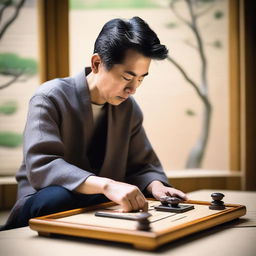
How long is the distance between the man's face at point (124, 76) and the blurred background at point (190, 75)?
122cm

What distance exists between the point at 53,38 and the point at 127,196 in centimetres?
201

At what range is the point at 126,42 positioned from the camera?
2.30 metres

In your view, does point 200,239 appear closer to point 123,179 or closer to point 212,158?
point 123,179

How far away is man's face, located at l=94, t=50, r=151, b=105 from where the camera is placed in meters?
2.30

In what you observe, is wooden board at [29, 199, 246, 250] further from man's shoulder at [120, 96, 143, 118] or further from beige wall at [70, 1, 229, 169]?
beige wall at [70, 1, 229, 169]

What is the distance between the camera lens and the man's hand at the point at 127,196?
6.19 feet

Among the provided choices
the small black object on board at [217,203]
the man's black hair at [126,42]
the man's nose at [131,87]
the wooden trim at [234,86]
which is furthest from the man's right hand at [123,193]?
the wooden trim at [234,86]

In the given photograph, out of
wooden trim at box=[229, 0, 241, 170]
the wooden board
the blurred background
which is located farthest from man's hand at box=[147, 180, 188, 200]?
wooden trim at box=[229, 0, 241, 170]

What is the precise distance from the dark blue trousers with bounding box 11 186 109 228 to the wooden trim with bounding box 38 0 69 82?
5.00 ft

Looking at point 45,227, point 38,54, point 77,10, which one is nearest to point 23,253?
point 45,227

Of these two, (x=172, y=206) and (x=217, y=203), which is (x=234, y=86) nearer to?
(x=217, y=203)

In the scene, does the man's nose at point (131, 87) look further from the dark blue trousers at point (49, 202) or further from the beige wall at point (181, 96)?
the beige wall at point (181, 96)

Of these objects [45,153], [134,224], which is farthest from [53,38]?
[134,224]

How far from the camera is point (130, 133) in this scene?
108 inches
